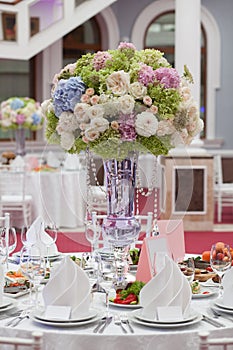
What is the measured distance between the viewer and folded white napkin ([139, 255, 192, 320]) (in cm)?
260

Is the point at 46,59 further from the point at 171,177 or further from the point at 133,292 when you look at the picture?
the point at 133,292

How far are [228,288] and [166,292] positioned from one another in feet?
0.95

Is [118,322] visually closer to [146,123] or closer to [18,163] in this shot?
[146,123]

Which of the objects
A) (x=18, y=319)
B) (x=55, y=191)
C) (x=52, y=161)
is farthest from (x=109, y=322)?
(x=52, y=161)

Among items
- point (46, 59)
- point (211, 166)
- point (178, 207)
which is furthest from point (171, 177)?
point (178, 207)

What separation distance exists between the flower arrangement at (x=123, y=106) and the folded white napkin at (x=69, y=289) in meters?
0.53

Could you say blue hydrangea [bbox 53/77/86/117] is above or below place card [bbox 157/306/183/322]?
above

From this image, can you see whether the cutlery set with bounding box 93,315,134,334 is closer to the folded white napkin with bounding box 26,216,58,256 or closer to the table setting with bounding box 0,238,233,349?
the table setting with bounding box 0,238,233,349

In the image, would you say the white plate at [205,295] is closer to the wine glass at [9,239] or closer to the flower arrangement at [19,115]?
the wine glass at [9,239]

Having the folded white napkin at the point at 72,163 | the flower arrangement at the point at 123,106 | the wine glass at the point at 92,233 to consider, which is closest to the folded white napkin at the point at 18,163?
the folded white napkin at the point at 72,163

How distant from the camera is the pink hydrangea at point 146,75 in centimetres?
294

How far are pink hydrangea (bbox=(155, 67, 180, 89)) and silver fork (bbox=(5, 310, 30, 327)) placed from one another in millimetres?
1022

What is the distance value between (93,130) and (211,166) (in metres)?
5.90

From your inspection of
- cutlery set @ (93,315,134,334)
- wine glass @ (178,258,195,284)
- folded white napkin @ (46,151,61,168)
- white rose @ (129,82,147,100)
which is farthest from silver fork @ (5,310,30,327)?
folded white napkin @ (46,151,61,168)
